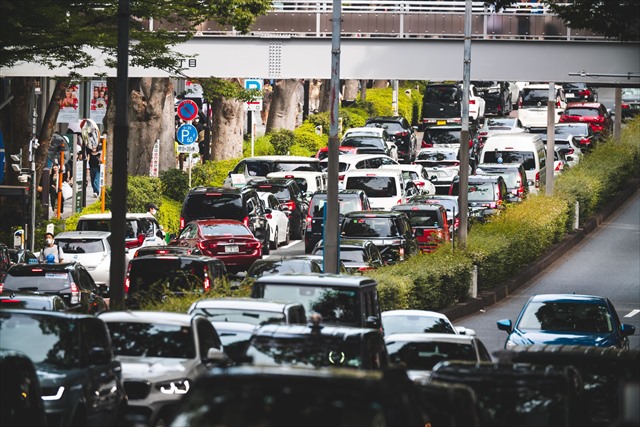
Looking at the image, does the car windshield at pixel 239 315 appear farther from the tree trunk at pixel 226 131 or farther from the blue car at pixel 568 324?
the tree trunk at pixel 226 131

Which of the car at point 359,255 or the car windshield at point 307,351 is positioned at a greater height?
the car windshield at point 307,351

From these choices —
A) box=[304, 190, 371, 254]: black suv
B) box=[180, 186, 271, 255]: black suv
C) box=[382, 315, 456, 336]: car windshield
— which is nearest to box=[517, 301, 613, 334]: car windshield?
box=[382, 315, 456, 336]: car windshield

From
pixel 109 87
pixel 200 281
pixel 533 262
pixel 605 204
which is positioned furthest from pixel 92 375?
pixel 605 204

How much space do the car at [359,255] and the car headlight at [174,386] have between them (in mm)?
14383

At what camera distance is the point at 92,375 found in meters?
13.5

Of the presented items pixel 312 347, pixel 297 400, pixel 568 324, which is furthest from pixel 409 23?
pixel 297 400

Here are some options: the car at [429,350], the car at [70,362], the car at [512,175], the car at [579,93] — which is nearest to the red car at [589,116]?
the car at [579,93]

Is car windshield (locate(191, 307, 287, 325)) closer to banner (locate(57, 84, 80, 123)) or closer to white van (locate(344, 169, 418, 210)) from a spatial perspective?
white van (locate(344, 169, 418, 210))

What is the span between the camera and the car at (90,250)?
33000mm

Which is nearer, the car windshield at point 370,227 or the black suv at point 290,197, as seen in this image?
the car windshield at point 370,227

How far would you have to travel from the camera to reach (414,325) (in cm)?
2091

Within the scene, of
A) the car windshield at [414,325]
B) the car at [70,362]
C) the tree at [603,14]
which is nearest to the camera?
the car at [70,362]

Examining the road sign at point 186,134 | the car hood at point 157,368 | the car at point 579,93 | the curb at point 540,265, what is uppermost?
the car at point 579,93

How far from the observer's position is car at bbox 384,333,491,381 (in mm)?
17219
